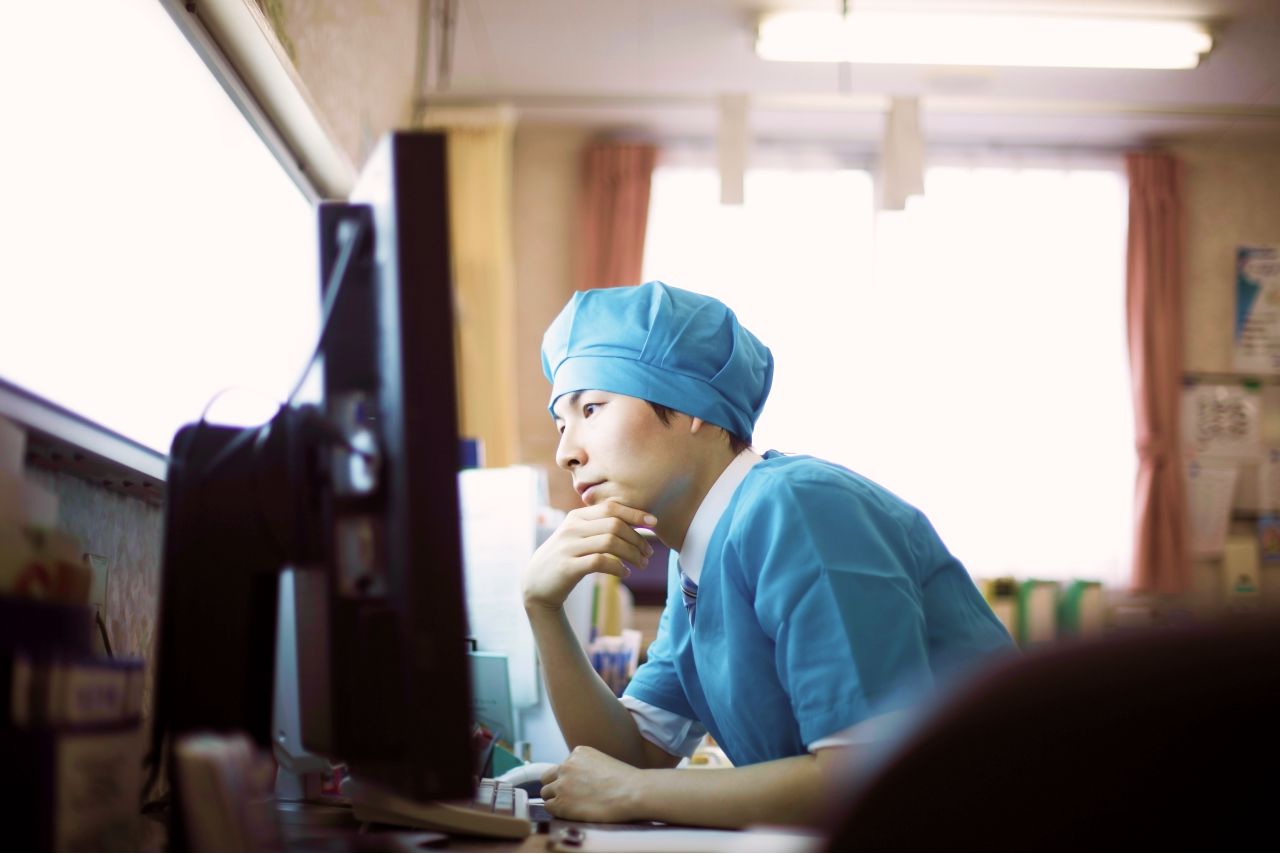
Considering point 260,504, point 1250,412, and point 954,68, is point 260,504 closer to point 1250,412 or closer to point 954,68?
point 954,68

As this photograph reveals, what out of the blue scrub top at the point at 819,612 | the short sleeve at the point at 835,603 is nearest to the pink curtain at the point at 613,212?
the blue scrub top at the point at 819,612

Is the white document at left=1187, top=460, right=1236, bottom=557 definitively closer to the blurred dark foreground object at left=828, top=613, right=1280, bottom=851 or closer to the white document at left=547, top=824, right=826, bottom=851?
the white document at left=547, top=824, right=826, bottom=851

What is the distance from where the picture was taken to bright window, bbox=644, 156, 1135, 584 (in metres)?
4.41

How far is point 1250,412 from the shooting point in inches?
181

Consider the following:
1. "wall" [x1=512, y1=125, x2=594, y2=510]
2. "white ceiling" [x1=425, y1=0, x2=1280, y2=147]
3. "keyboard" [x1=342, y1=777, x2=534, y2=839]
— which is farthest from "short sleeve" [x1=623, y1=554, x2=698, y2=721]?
"wall" [x1=512, y1=125, x2=594, y2=510]

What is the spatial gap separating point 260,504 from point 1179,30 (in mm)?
3953

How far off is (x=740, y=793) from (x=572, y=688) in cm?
40

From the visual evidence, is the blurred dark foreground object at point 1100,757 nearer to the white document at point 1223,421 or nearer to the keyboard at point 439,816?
the keyboard at point 439,816

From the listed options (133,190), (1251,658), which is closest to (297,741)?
(133,190)

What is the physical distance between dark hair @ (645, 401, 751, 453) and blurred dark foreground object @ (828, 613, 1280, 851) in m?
0.92

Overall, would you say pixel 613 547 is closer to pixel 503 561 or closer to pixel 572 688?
pixel 572 688

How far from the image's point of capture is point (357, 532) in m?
0.64

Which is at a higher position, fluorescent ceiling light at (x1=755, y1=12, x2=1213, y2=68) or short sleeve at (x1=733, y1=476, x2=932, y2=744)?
fluorescent ceiling light at (x1=755, y1=12, x2=1213, y2=68)

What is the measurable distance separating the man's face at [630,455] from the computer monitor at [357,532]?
486mm
